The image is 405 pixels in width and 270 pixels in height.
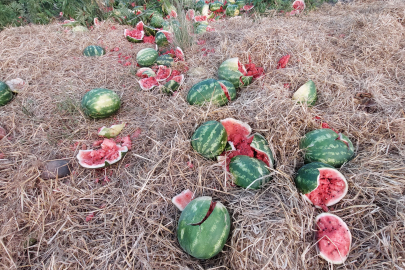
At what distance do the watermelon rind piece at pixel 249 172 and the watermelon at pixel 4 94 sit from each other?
3.53 metres

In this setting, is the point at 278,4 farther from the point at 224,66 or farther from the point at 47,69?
the point at 47,69

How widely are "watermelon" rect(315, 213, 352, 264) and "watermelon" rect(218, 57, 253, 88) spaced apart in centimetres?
202

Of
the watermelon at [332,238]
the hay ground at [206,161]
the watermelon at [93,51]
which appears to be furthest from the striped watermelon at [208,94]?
the watermelon at [93,51]

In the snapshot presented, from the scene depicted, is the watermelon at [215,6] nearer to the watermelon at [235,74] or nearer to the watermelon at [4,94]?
the watermelon at [235,74]

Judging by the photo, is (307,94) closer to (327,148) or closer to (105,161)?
(327,148)

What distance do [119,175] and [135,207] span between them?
0.53 m

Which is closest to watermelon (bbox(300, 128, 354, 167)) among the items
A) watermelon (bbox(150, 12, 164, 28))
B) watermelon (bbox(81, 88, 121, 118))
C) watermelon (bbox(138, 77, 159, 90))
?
watermelon (bbox(138, 77, 159, 90))

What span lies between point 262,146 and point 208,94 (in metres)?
0.97

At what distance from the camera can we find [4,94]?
3324mm

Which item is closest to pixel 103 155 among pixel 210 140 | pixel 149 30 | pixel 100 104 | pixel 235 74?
pixel 100 104

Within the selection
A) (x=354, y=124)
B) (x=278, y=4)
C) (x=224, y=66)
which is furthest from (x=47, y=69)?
(x=278, y=4)

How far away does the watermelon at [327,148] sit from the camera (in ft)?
7.58

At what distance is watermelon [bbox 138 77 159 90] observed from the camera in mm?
3506

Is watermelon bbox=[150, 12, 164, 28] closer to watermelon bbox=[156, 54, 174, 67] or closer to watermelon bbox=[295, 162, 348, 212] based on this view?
watermelon bbox=[156, 54, 174, 67]
